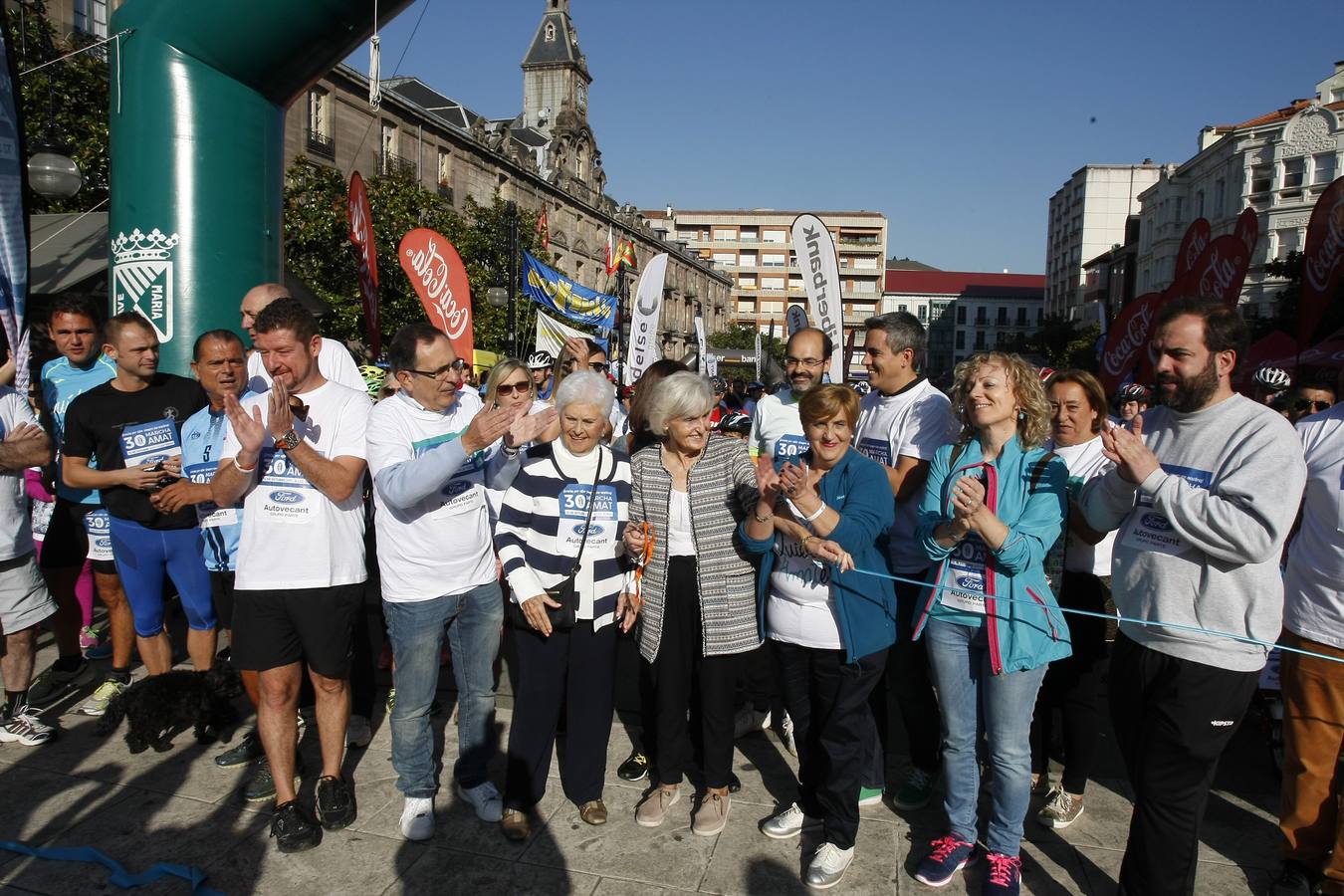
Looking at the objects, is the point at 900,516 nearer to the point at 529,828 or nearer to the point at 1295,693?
the point at 1295,693

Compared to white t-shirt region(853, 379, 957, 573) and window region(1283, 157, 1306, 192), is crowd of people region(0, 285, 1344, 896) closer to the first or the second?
white t-shirt region(853, 379, 957, 573)

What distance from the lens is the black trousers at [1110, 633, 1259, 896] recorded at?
2664mm

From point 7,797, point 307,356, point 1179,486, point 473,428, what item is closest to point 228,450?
point 307,356

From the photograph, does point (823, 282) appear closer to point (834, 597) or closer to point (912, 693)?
point (912, 693)

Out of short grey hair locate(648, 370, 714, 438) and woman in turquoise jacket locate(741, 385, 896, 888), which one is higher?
short grey hair locate(648, 370, 714, 438)

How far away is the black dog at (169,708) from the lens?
13.3 ft

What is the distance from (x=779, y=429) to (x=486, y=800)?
245 cm

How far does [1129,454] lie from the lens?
8.75 ft

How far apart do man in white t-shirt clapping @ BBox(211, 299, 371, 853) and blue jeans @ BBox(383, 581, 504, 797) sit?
0.26 meters

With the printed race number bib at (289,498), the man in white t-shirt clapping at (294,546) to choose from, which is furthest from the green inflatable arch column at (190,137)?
the printed race number bib at (289,498)

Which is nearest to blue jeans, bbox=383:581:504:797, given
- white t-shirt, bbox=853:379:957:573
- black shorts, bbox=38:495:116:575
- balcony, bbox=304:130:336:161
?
white t-shirt, bbox=853:379:957:573

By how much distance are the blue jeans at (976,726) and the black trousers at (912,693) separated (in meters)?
0.51

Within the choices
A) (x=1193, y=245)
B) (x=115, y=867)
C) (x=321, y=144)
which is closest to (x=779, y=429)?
(x=115, y=867)

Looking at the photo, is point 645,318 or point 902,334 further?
point 645,318
